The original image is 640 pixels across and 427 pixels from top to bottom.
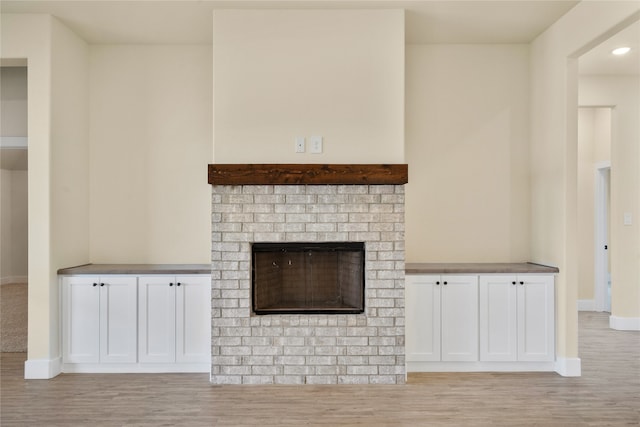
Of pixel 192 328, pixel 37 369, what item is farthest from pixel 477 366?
pixel 37 369

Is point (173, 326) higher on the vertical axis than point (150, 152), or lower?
lower

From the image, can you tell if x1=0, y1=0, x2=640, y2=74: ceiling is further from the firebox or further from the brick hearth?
the firebox

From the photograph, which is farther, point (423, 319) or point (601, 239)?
point (601, 239)

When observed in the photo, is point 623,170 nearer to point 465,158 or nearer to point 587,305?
point 587,305

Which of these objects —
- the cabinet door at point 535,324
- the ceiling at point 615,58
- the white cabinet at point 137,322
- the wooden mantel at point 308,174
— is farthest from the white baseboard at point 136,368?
the ceiling at point 615,58

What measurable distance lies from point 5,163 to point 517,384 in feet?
26.0

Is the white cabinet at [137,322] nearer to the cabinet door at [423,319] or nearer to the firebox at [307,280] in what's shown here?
the firebox at [307,280]

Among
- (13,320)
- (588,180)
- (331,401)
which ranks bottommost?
(331,401)

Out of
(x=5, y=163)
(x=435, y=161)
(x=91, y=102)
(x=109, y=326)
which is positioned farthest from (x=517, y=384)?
(x=5, y=163)

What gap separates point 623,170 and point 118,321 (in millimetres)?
5385

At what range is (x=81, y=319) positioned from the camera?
11.8 feet

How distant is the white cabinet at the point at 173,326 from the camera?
11.7ft

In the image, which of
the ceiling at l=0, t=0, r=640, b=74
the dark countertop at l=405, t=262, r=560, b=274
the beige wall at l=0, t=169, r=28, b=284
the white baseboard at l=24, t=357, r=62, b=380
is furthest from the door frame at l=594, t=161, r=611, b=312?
the beige wall at l=0, t=169, r=28, b=284

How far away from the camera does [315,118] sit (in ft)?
11.3
